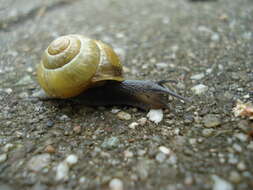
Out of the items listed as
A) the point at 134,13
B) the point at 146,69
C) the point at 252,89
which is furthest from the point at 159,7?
the point at 252,89

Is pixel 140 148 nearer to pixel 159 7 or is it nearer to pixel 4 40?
pixel 4 40

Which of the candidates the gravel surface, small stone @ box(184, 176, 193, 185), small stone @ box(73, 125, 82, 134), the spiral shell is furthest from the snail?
small stone @ box(184, 176, 193, 185)

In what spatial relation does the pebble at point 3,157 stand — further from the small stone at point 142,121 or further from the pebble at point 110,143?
the small stone at point 142,121

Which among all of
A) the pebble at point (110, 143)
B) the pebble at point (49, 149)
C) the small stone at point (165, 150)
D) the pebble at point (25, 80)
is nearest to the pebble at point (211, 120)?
the small stone at point (165, 150)

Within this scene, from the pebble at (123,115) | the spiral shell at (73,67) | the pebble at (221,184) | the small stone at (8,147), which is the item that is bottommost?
→ the small stone at (8,147)

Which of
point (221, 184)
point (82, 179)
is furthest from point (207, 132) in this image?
point (82, 179)
